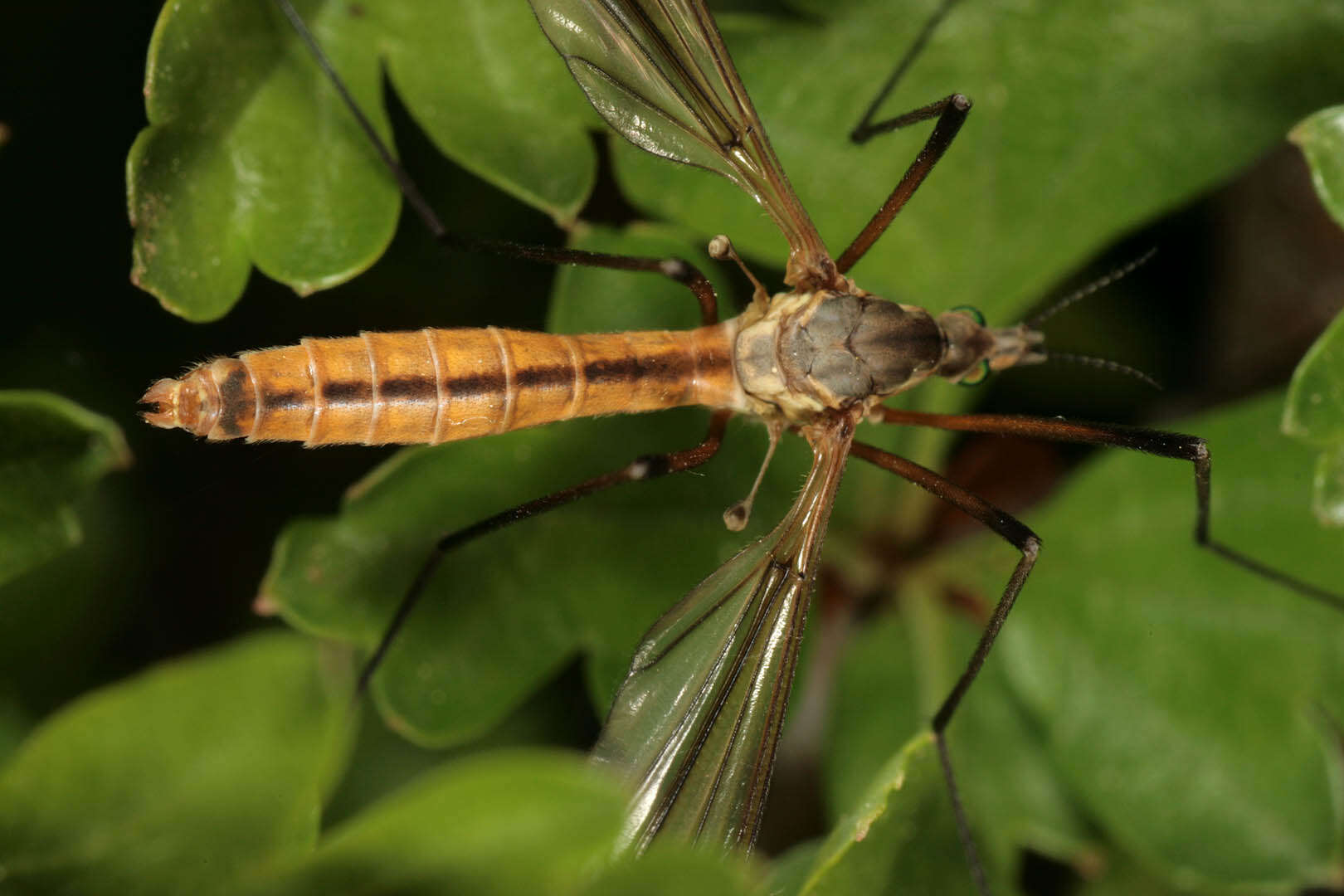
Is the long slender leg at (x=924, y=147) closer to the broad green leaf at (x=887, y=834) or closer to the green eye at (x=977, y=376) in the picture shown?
the green eye at (x=977, y=376)

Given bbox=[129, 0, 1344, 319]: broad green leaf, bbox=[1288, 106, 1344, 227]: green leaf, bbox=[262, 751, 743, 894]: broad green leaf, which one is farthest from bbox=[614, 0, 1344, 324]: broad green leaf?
bbox=[262, 751, 743, 894]: broad green leaf

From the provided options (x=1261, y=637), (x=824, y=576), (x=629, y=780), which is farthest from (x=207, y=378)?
(x=1261, y=637)

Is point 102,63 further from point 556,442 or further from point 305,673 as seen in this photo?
point 305,673

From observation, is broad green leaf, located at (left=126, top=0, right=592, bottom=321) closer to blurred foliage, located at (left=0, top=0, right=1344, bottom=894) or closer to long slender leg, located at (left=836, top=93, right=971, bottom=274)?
blurred foliage, located at (left=0, top=0, right=1344, bottom=894)

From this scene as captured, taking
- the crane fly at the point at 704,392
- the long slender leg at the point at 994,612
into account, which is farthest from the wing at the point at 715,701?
the long slender leg at the point at 994,612

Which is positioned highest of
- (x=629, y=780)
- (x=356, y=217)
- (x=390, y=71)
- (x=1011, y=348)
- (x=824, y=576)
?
(x=390, y=71)

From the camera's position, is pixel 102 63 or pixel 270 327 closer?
pixel 102 63
